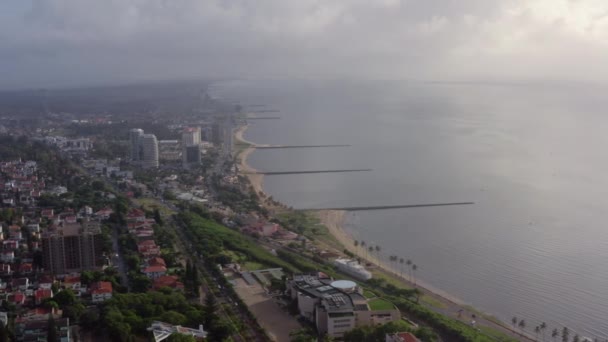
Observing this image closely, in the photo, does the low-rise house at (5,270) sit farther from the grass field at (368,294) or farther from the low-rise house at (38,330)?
the grass field at (368,294)

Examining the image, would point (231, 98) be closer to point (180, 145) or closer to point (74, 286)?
point (180, 145)

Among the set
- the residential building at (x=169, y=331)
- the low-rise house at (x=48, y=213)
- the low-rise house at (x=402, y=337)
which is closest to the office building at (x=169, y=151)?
the low-rise house at (x=48, y=213)

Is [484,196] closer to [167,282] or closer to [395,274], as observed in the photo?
[395,274]

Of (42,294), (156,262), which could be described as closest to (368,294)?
(156,262)

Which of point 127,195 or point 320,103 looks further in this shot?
point 320,103

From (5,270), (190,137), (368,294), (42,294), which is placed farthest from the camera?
(190,137)

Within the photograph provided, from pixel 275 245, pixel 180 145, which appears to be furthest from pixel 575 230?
pixel 180 145
